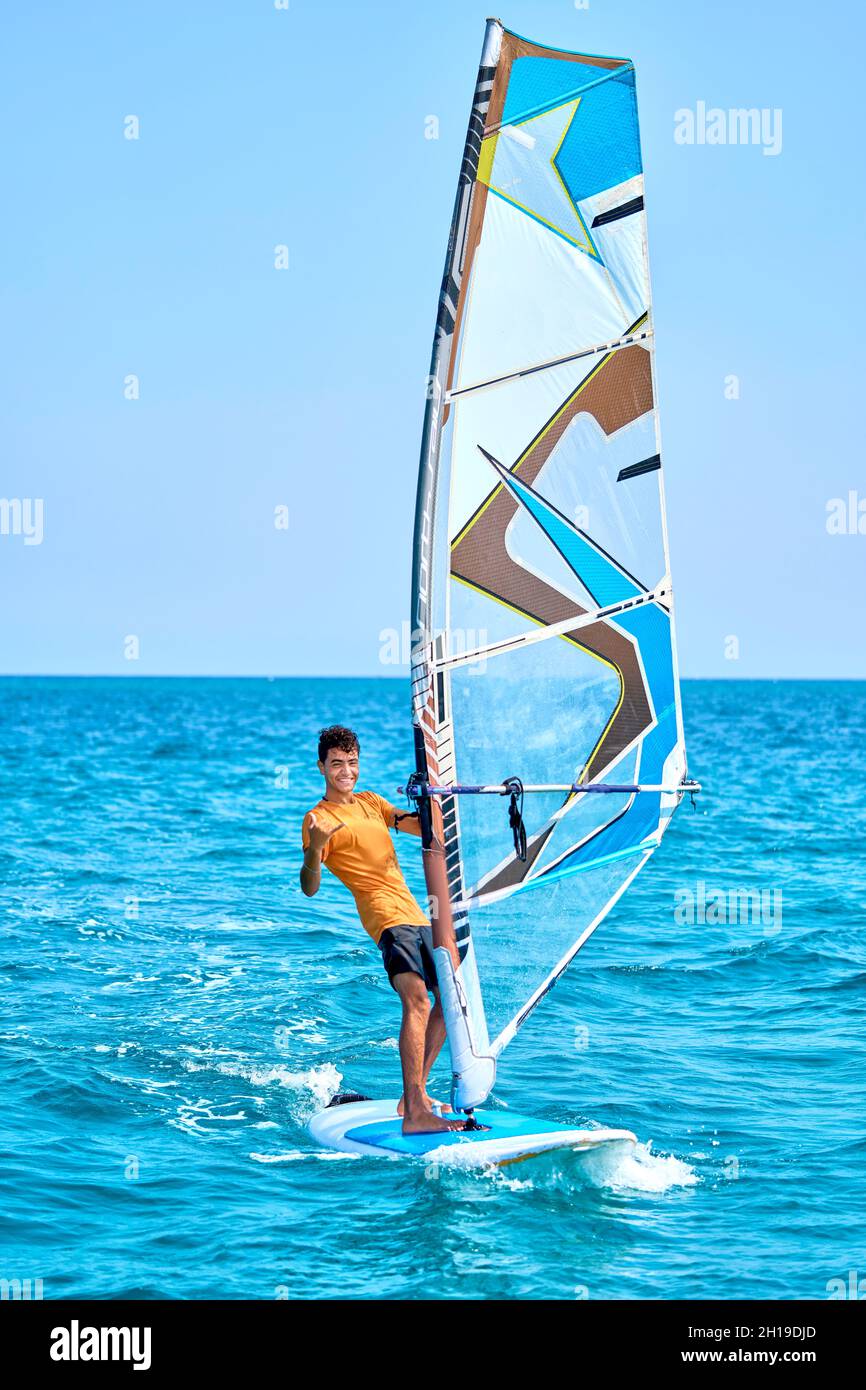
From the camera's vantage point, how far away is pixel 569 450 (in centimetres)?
812

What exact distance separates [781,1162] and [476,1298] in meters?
2.79

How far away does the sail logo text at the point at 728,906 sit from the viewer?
1688 cm

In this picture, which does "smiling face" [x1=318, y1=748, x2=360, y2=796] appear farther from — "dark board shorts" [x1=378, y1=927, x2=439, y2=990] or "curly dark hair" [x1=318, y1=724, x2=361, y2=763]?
"dark board shorts" [x1=378, y1=927, x2=439, y2=990]

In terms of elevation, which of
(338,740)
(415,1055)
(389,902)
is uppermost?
(338,740)

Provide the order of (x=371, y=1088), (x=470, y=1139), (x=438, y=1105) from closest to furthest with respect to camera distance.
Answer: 1. (x=470, y=1139)
2. (x=438, y=1105)
3. (x=371, y=1088)

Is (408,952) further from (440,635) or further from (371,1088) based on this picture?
(371,1088)

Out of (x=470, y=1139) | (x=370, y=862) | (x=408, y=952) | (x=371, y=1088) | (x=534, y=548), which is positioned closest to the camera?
(x=534, y=548)

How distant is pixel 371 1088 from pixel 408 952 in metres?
2.34

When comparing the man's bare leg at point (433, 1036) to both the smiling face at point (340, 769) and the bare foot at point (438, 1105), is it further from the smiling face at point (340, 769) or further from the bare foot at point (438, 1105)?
the smiling face at point (340, 769)

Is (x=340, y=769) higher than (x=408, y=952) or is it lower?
higher

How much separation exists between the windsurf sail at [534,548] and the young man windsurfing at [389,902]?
252 millimetres

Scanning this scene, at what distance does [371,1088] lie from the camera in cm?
1020
